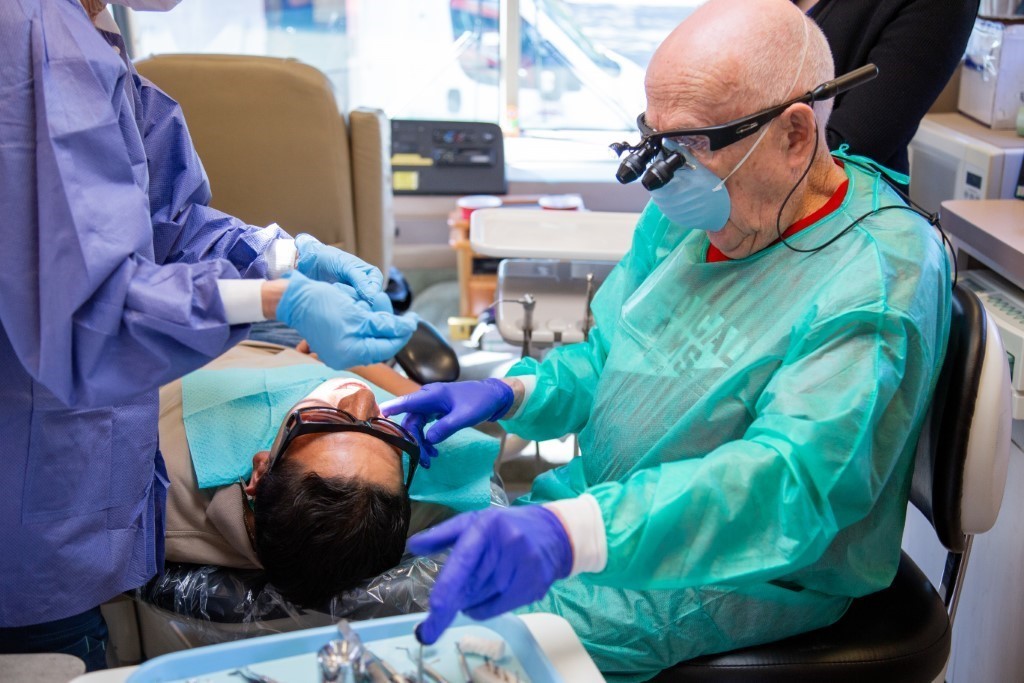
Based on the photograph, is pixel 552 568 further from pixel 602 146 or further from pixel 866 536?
pixel 602 146

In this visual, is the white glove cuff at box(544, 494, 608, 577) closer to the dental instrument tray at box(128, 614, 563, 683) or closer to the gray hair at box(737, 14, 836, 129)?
the dental instrument tray at box(128, 614, 563, 683)

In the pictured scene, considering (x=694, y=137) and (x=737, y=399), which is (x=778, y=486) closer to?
(x=737, y=399)

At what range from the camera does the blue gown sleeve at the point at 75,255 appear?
3.20 feet

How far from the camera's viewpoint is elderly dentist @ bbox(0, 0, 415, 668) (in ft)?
3.21

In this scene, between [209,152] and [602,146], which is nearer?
[209,152]

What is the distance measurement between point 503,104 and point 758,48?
245 cm

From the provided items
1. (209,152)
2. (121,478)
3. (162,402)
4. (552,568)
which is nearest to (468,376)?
(209,152)

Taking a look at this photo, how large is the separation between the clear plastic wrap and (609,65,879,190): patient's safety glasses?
67 centimetres

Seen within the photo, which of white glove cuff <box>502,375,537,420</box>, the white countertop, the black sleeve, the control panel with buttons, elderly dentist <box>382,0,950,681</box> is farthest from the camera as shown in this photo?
the control panel with buttons

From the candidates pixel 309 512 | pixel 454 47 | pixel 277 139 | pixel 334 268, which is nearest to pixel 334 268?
pixel 334 268

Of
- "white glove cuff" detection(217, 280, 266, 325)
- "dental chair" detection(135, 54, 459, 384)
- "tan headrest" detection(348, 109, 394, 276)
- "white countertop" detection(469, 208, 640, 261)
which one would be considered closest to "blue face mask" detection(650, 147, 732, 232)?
"white glove cuff" detection(217, 280, 266, 325)

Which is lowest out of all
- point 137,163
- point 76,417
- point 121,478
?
point 121,478

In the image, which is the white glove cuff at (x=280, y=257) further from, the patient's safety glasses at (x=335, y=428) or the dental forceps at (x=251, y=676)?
the dental forceps at (x=251, y=676)

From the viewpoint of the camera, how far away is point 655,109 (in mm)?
1308
